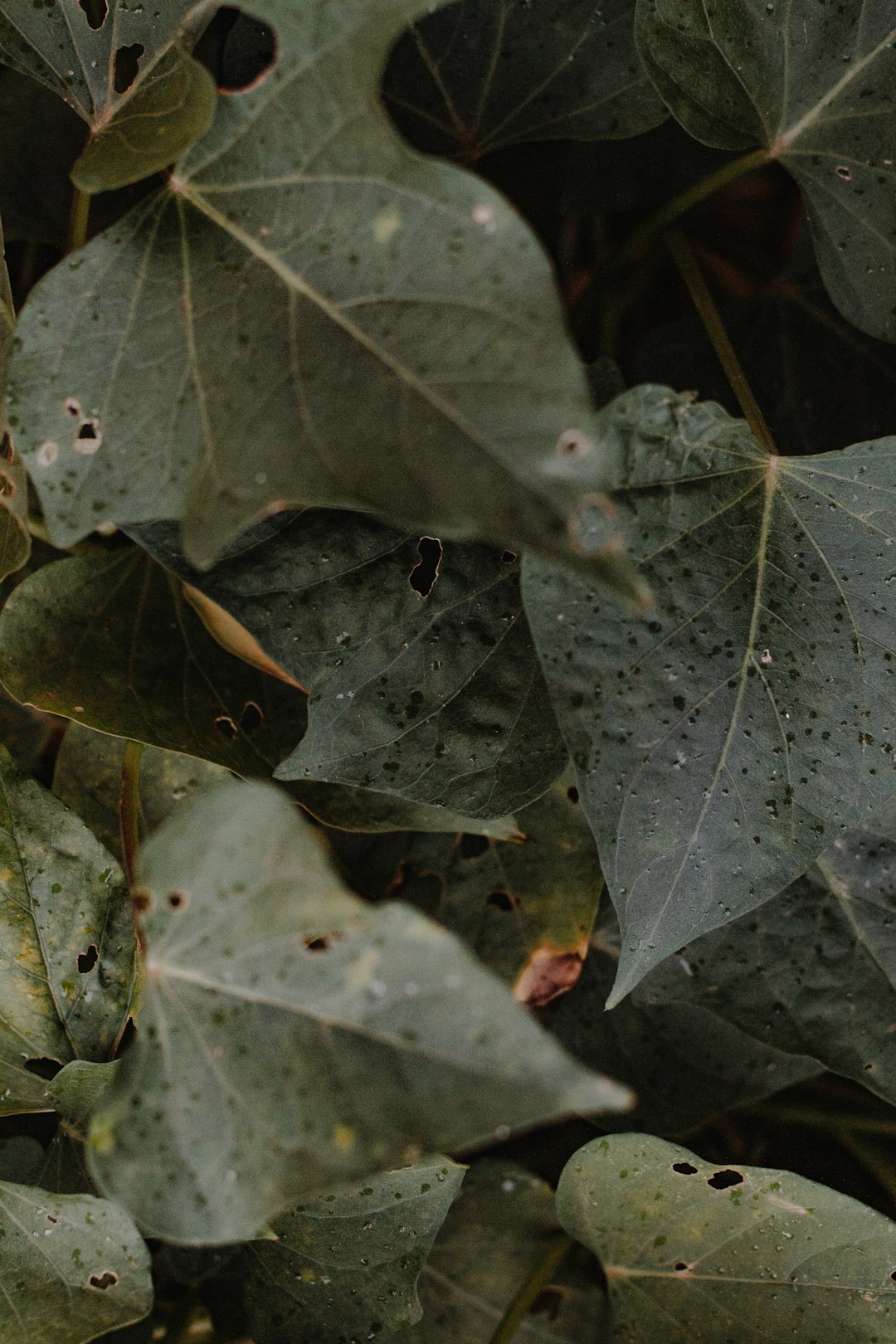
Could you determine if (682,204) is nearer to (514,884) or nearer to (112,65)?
(112,65)

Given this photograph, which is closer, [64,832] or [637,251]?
[64,832]

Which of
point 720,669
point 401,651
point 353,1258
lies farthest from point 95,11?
point 353,1258

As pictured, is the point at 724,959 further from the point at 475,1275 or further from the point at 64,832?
the point at 64,832

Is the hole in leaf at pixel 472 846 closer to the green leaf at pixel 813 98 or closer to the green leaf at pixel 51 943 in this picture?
the green leaf at pixel 51 943

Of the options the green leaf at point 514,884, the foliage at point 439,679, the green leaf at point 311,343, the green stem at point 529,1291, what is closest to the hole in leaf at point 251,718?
the foliage at point 439,679

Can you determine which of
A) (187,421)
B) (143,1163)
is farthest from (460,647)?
(143,1163)

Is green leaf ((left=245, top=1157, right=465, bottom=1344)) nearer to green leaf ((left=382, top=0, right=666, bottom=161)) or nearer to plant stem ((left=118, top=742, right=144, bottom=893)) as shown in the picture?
plant stem ((left=118, top=742, right=144, bottom=893))
